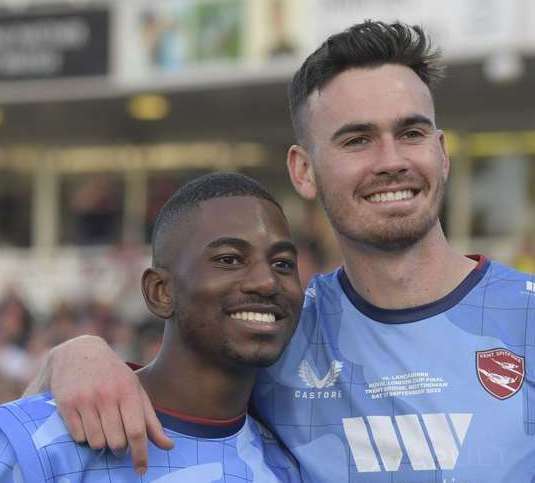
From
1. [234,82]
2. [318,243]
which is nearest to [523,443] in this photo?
[318,243]

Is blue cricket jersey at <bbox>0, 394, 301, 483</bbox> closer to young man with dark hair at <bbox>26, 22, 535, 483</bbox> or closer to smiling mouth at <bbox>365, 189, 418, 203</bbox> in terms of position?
young man with dark hair at <bbox>26, 22, 535, 483</bbox>

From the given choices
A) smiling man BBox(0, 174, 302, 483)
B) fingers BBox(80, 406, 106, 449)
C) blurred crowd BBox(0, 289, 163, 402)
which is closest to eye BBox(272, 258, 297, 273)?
smiling man BBox(0, 174, 302, 483)

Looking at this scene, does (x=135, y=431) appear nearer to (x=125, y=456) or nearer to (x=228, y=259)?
(x=125, y=456)

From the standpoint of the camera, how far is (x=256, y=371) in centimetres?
294

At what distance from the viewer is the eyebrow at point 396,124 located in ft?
9.59

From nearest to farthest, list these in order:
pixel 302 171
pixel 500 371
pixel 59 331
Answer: pixel 500 371
pixel 302 171
pixel 59 331

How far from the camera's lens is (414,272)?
2.97 m

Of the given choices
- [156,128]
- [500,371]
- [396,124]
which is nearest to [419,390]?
[500,371]

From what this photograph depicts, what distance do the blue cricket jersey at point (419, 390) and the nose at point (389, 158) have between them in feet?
1.12

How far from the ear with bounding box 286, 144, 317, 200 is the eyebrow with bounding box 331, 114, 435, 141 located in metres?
0.19

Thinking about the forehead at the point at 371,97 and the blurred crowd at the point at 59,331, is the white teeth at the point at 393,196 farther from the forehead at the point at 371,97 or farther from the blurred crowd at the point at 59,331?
the blurred crowd at the point at 59,331

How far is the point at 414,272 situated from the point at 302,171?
17.7 inches

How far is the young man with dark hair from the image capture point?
107 inches

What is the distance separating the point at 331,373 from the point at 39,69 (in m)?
8.87
